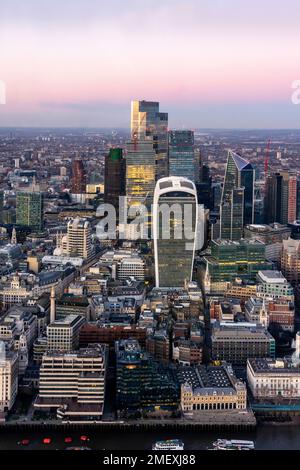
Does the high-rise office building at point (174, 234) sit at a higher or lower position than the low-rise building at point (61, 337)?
higher

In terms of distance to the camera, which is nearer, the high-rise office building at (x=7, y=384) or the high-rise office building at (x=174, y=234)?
the high-rise office building at (x=7, y=384)

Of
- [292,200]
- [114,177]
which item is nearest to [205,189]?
[292,200]

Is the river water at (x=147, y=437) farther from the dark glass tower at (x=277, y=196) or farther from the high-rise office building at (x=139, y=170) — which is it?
the dark glass tower at (x=277, y=196)

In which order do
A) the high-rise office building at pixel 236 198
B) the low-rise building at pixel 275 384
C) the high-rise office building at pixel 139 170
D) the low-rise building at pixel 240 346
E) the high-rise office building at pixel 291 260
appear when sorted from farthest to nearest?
the high-rise office building at pixel 139 170, the high-rise office building at pixel 236 198, the high-rise office building at pixel 291 260, the low-rise building at pixel 240 346, the low-rise building at pixel 275 384

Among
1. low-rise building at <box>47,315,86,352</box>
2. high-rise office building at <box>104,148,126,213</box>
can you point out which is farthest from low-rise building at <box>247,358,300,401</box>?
high-rise office building at <box>104,148,126,213</box>

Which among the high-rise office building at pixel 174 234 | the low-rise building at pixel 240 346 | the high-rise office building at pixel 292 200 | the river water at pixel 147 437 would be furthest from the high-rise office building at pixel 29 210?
the river water at pixel 147 437

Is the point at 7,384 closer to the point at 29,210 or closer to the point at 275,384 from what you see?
the point at 275,384

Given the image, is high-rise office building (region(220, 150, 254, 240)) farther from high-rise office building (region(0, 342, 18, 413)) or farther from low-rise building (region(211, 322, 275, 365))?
high-rise office building (region(0, 342, 18, 413))
